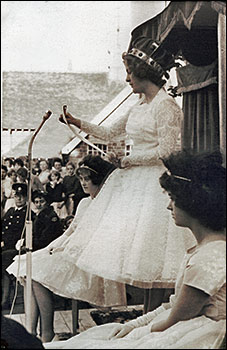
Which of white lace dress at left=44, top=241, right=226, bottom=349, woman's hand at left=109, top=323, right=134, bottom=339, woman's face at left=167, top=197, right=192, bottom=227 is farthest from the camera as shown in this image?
woman's hand at left=109, top=323, right=134, bottom=339

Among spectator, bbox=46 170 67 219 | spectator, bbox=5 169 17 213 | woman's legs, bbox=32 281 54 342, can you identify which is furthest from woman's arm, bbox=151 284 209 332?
spectator, bbox=5 169 17 213

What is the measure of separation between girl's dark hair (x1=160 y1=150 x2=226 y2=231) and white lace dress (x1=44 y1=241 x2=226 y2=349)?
4.1 inches

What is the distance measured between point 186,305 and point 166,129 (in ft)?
2.22

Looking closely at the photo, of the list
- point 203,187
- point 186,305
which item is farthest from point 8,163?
point 186,305

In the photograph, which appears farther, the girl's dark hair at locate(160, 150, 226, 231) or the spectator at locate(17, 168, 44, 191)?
the spectator at locate(17, 168, 44, 191)

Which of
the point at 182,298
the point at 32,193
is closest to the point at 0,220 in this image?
the point at 32,193

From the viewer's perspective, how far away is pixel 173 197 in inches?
91.4

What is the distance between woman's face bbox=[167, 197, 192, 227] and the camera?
2299 mm

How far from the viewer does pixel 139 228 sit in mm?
2383

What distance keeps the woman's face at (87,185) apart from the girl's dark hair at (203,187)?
13.8 inches

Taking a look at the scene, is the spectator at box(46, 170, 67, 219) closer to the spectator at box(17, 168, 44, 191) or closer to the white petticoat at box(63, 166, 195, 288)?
the spectator at box(17, 168, 44, 191)

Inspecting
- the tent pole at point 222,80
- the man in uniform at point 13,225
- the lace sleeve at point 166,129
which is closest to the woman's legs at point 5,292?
the man in uniform at point 13,225

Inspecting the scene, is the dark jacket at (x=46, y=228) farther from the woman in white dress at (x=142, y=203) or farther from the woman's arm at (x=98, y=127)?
the woman's arm at (x=98, y=127)

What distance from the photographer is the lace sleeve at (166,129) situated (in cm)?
235
